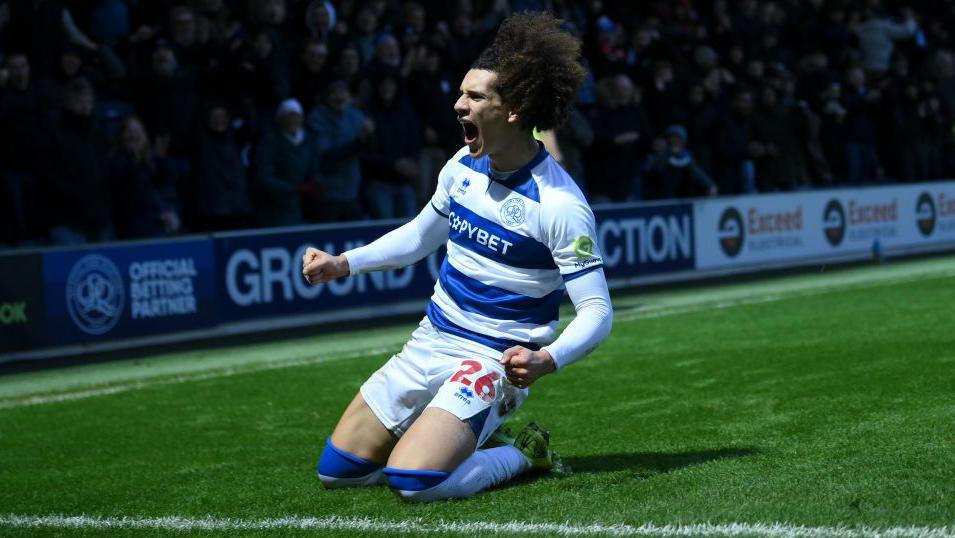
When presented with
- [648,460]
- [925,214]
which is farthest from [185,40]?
[925,214]

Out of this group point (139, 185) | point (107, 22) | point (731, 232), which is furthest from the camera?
point (731, 232)

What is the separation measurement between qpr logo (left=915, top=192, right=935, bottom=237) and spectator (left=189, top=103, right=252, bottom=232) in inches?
443

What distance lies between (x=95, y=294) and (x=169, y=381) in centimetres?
214

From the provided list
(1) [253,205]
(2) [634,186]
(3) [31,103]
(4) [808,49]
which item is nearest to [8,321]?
(3) [31,103]

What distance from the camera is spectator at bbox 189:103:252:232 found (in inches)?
540

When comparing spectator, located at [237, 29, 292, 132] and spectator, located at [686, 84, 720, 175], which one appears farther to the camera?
spectator, located at [686, 84, 720, 175]

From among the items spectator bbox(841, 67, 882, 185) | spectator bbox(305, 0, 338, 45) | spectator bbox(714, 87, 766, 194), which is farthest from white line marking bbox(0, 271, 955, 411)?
spectator bbox(841, 67, 882, 185)

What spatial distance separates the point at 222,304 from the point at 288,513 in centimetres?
774

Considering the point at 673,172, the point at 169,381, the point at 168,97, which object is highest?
the point at 168,97

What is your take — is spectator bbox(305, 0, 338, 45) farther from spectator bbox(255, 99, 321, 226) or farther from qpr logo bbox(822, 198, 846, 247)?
qpr logo bbox(822, 198, 846, 247)

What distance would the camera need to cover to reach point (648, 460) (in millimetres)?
6504

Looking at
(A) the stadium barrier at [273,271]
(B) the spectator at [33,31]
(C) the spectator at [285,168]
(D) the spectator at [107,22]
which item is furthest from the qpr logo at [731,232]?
(B) the spectator at [33,31]

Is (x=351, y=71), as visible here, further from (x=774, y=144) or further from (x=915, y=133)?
(x=915, y=133)

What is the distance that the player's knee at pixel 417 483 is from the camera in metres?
5.64
